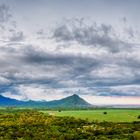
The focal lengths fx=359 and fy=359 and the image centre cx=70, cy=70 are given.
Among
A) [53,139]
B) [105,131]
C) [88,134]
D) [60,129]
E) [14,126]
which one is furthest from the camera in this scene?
[14,126]

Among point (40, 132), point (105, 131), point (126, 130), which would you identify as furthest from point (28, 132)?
point (126, 130)

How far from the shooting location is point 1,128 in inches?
7288

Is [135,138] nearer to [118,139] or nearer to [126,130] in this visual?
[118,139]

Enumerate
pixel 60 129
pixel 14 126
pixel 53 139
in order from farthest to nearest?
pixel 14 126 < pixel 60 129 < pixel 53 139

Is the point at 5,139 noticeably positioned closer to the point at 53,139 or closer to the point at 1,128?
the point at 53,139

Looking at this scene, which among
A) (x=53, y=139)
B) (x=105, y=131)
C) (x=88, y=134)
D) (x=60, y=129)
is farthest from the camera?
(x=60, y=129)

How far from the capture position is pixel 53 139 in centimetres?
14162

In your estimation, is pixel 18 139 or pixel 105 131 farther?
pixel 105 131

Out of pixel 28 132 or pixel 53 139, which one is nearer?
pixel 53 139

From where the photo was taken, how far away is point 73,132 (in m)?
166

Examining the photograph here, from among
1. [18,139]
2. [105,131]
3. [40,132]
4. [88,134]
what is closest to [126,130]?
[105,131]

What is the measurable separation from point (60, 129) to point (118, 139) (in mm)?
44028

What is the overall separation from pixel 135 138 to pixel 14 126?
76.0 m

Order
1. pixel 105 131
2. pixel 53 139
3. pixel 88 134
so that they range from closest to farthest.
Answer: pixel 53 139 < pixel 88 134 < pixel 105 131
